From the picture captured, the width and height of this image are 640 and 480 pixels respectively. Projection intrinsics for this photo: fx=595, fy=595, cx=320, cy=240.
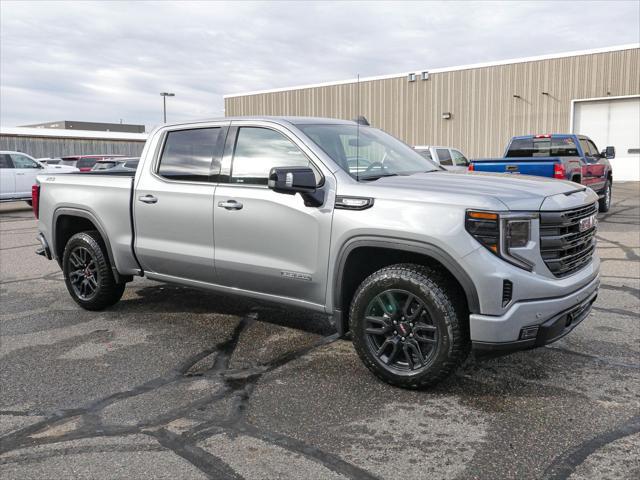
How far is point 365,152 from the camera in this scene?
4715 millimetres

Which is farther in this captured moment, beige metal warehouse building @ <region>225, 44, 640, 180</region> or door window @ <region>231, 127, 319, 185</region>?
beige metal warehouse building @ <region>225, 44, 640, 180</region>

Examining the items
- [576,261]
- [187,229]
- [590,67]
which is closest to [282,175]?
[187,229]

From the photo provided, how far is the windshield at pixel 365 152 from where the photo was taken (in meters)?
4.42

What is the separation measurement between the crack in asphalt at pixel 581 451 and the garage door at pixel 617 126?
27.5 metres

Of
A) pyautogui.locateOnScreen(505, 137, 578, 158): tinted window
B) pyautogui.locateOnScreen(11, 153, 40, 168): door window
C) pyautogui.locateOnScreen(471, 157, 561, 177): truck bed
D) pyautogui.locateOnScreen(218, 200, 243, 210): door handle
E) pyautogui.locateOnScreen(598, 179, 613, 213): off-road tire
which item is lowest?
pyautogui.locateOnScreen(598, 179, 613, 213): off-road tire

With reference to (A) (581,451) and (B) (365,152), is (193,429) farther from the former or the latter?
(B) (365,152)

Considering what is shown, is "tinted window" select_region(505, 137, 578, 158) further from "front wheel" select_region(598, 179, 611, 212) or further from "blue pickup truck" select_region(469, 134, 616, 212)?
→ "front wheel" select_region(598, 179, 611, 212)

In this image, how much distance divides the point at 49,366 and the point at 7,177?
14.8 m

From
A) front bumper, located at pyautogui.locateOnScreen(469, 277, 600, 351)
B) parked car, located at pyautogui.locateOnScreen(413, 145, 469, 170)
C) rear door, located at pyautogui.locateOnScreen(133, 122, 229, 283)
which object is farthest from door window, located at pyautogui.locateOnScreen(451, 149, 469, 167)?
front bumper, located at pyautogui.locateOnScreen(469, 277, 600, 351)

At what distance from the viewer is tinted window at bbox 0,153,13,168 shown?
17.3 metres

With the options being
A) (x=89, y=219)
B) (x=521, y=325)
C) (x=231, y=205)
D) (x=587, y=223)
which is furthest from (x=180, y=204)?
(x=587, y=223)

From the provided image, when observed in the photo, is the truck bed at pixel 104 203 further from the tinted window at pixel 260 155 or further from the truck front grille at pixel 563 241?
the truck front grille at pixel 563 241

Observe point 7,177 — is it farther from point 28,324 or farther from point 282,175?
point 282,175

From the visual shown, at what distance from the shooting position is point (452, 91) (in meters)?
31.5
